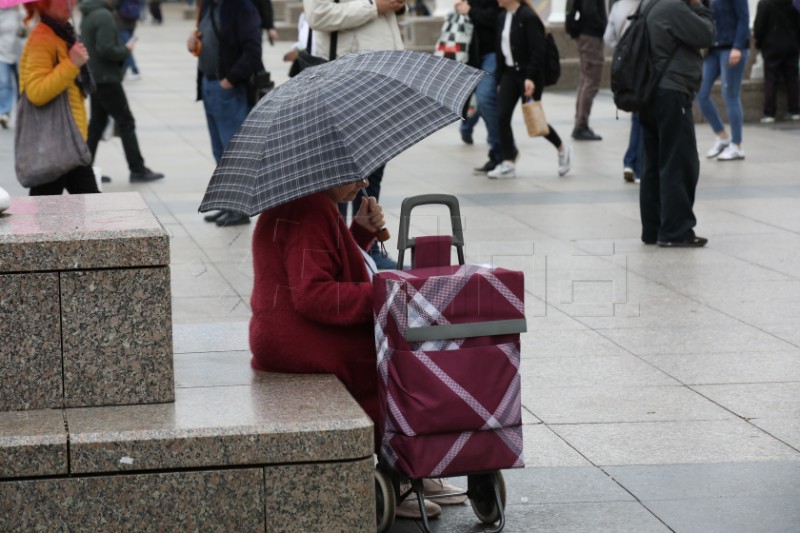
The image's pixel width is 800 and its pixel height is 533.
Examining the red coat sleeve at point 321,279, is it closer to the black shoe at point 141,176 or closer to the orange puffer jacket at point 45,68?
the orange puffer jacket at point 45,68

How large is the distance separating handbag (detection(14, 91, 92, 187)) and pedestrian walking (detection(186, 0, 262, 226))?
2.06 meters

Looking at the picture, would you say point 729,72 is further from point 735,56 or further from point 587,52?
point 587,52

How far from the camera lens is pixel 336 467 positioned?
3.75 m

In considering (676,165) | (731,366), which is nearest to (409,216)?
(731,366)

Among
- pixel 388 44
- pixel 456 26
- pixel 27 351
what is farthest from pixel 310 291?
pixel 456 26

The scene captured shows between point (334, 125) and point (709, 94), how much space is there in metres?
10.3

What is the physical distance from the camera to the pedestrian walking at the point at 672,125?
27.9ft

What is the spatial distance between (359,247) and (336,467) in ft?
3.38

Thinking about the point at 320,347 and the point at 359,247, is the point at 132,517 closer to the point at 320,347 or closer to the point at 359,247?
the point at 320,347

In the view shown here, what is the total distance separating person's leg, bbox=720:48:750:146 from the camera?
13.4 m

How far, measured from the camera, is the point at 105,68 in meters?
11.8

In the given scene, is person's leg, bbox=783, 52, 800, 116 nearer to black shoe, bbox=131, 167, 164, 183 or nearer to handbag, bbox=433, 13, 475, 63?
handbag, bbox=433, 13, 475, 63

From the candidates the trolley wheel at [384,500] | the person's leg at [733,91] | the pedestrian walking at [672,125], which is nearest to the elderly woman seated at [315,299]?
the trolley wheel at [384,500]

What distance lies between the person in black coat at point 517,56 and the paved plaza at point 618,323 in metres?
0.82
